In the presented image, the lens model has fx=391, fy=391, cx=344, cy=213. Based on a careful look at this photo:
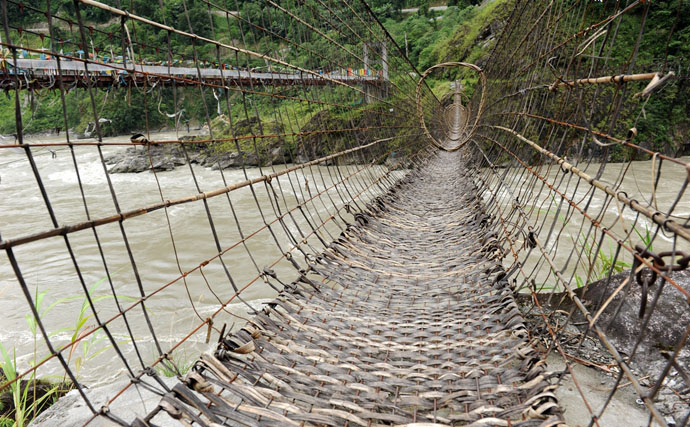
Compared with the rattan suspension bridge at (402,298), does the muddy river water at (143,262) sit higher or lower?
lower

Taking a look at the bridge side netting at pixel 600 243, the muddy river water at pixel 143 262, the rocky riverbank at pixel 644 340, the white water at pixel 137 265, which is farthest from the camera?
the white water at pixel 137 265

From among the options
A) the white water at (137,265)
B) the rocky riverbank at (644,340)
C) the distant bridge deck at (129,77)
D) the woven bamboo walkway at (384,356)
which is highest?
the distant bridge deck at (129,77)

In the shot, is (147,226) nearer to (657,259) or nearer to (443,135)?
(443,135)

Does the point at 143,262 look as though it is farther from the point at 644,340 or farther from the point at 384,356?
the point at 644,340

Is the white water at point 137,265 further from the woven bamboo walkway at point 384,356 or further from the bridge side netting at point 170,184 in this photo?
the woven bamboo walkway at point 384,356

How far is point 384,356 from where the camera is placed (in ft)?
3.22

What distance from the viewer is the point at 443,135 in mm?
7199

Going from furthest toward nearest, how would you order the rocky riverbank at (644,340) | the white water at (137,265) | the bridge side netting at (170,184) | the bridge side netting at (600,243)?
1. the white water at (137,265)
2. the rocky riverbank at (644,340)
3. the bridge side netting at (170,184)
4. the bridge side netting at (600,243)

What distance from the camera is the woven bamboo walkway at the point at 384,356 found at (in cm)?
74

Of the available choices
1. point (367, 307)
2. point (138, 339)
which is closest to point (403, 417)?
point (367, 307)

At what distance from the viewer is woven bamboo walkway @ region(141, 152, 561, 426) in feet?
2.42

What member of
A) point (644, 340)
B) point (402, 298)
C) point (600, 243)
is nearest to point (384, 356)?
point (402, 298)

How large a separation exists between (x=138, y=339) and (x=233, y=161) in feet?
23.5

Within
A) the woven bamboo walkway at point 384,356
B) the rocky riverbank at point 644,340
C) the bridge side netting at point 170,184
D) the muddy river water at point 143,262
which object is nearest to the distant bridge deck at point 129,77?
the bridge side netting at point 170,184
